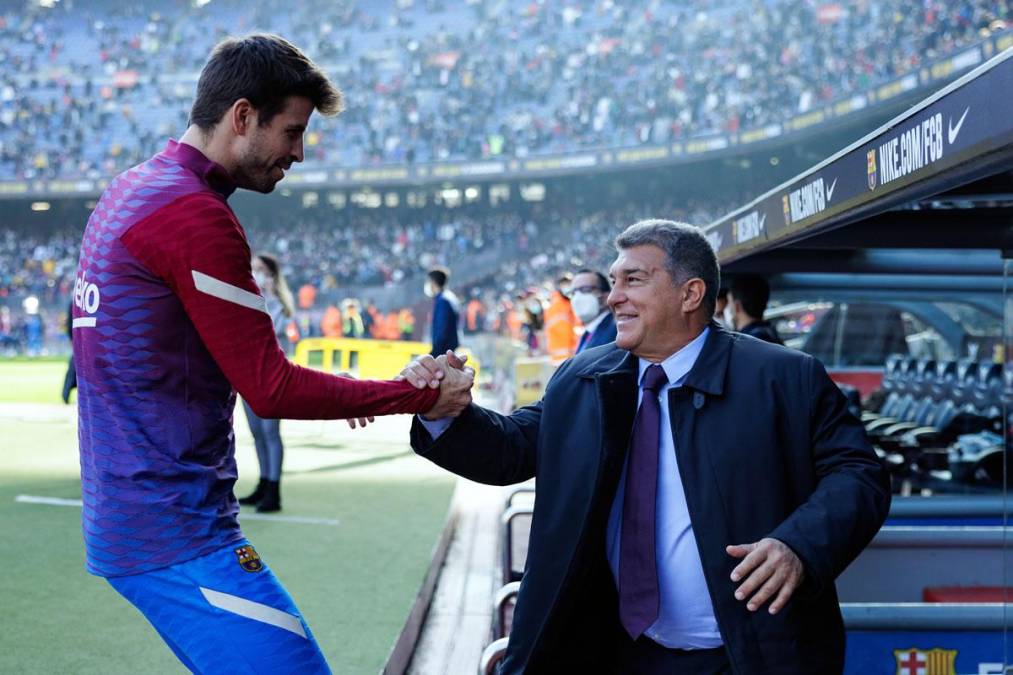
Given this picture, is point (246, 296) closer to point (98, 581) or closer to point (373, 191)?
point (98, 581)

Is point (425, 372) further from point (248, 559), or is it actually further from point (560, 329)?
point (560, 329)

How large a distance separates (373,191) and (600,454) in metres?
44.0

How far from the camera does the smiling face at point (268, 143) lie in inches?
88.1

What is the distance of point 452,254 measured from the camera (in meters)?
40.2

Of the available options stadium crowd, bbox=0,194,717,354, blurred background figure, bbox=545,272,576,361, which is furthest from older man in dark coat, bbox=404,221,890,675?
stadium crowd, bbox=0,194,717,354

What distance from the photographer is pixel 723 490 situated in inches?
94.5

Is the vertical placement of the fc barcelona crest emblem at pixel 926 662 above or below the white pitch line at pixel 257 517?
above

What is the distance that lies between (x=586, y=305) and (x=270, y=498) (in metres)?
2.65

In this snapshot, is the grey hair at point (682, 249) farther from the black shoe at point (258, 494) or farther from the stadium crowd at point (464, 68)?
the stadium crowd at point (464, 68)

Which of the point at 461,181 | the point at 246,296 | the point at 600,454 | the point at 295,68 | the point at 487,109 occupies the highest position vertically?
the point at 487,109

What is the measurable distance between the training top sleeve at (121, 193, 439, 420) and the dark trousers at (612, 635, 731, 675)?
102cm

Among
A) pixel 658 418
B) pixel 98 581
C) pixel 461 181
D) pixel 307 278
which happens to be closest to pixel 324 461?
pixel 98 581

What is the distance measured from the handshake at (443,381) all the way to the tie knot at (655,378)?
0.43m

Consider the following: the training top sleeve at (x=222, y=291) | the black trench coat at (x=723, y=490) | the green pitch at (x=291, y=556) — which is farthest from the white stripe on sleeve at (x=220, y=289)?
the green pitch at (x=291, y=556)
